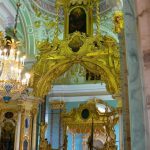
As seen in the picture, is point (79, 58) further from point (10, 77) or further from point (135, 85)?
point (135, 85)

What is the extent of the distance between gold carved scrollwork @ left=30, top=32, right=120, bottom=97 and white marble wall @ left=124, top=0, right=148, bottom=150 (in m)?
7.92

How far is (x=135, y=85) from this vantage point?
2.72m

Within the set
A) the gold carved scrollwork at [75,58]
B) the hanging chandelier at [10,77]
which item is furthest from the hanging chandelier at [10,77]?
the gold carved scrollwork at [75,58]

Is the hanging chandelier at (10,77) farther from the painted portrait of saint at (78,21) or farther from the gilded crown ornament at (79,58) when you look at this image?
the painted portrait of saint at (78,21)

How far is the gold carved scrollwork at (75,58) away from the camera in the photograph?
10984 mm

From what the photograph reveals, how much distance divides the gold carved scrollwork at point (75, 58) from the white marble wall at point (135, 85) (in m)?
7.92

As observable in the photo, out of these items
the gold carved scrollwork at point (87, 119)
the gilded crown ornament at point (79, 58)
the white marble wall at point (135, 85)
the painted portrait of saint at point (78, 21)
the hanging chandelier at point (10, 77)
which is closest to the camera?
the white marble wall at point (135, 85)

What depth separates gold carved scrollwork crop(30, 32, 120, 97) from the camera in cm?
1098

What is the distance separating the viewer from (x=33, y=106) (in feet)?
37.4

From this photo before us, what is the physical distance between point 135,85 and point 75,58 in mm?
8605

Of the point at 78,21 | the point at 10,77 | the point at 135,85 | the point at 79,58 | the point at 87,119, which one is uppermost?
the point at 78,21

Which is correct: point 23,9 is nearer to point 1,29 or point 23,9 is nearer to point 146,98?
point 1,29

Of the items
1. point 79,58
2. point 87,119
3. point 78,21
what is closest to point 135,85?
point 79,58

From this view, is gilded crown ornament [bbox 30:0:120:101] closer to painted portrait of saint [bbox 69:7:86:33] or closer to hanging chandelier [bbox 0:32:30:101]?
painted portrait of saint [bbox 69:7:86:33]
